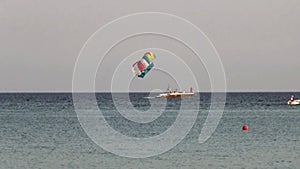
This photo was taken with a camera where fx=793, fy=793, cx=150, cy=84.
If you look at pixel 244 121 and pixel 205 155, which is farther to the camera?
pixel 244 121

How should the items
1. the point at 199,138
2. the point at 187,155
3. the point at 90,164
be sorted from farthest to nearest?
the point at 199,138 → the point at 187,155 → the point at 90,164

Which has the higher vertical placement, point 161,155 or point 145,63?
point 161,155

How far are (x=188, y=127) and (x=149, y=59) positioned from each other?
16116 mm

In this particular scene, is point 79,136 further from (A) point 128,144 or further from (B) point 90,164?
(B) point 90,164

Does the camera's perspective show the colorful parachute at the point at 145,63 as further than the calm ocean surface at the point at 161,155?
Yes

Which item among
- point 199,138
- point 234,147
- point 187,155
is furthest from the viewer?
point 199,138

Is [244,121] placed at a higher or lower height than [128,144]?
lower

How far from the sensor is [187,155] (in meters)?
57.3

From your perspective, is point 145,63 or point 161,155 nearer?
point 161,155

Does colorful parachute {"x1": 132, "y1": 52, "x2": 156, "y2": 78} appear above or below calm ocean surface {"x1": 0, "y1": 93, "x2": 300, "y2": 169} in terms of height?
below

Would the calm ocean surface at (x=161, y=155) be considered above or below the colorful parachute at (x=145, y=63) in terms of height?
above

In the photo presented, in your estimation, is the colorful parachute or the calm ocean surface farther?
the colorful parachute

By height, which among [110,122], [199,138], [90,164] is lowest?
[110,122]

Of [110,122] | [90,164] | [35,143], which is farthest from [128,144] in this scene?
[110,122]
